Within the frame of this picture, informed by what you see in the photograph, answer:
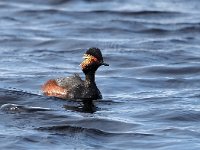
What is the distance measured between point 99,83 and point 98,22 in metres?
10.8

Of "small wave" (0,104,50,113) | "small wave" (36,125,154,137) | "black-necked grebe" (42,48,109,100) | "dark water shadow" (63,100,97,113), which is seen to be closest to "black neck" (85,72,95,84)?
"black-necked grebe" (42,48,109,100)

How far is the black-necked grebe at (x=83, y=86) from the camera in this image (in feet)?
76.4

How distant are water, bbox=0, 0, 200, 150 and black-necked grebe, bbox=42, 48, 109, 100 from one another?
33 cm

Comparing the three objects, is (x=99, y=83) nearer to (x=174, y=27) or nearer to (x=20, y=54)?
(x=20, y=54)

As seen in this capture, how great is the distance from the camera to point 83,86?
77.3ft

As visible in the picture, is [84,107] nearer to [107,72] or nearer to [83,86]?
[83,86]

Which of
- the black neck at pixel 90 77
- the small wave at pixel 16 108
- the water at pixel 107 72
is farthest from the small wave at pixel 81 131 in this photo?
the black neck at pixel 90 77

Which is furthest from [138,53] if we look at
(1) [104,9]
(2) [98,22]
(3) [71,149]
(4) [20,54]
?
(3) [71,149]

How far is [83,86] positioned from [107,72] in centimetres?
434

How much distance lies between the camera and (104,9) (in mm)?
39000

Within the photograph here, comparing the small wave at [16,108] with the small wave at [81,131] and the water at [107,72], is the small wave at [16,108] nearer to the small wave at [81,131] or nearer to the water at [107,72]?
the water at [107,72]

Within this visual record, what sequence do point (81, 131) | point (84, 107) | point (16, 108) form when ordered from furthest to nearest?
point (84, 107), point (16, 108), point (81, 131)

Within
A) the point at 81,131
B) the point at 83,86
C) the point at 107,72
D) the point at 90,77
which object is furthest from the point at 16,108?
the point at 107,72

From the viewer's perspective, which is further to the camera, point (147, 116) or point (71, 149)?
point (147, 116)
